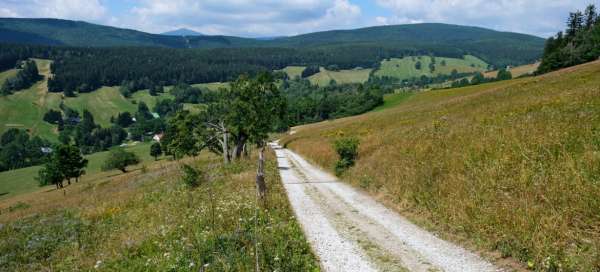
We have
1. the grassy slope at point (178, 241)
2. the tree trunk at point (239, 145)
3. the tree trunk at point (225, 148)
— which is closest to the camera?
the grassy slope at point (178, 241)

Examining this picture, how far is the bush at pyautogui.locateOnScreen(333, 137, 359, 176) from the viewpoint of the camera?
23.5m

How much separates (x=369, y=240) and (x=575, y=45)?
119 meters

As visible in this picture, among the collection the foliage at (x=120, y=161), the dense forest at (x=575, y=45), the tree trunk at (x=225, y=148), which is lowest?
the foliage at (x=120, y=161)

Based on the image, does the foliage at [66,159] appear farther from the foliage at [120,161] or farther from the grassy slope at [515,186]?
the grassy slope at [515,186]

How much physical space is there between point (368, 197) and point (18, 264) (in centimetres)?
1348

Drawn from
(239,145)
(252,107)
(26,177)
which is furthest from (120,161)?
(252,107)

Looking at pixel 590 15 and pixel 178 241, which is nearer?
pixel 178 241

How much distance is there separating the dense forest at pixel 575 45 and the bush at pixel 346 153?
3437 inches

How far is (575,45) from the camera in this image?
99.1m

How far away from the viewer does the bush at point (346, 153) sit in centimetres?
2347

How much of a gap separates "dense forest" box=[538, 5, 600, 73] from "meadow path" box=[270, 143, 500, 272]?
313ft

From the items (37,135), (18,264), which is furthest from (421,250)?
(37,135)

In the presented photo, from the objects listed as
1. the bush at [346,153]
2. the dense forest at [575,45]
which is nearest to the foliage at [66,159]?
the bush at [346,153]

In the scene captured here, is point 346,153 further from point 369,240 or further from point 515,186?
point 369,240
